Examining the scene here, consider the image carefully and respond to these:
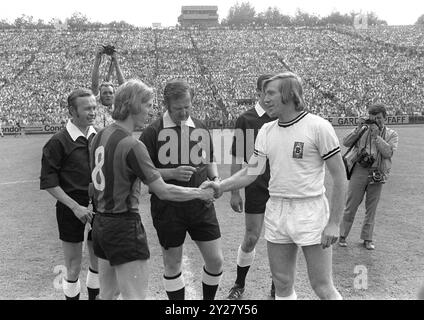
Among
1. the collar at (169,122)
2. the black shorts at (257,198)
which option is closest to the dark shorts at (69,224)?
the collar at (169,122)

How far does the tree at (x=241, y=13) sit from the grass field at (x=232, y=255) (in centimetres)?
9365

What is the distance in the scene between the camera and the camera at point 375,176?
6273 millimetres

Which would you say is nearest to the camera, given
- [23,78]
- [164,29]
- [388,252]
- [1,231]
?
[388,252]

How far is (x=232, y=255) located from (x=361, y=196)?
2.02 meters

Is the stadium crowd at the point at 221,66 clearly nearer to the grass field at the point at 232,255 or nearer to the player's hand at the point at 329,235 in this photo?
the grass field at the point at 232,255

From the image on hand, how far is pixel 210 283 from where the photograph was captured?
4.29 m

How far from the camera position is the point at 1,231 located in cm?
754

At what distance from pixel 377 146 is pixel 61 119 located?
92.8ft

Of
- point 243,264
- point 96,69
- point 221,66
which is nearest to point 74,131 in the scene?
point 96,69

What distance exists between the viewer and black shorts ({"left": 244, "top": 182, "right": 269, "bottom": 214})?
4.73 m

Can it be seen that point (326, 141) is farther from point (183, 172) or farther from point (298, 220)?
point (183, 172)

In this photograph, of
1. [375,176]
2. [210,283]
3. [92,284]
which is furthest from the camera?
[375,176]

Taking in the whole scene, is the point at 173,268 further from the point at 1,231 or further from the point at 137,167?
the point at 1,231

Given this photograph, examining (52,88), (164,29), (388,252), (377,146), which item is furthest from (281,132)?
(164,29)
